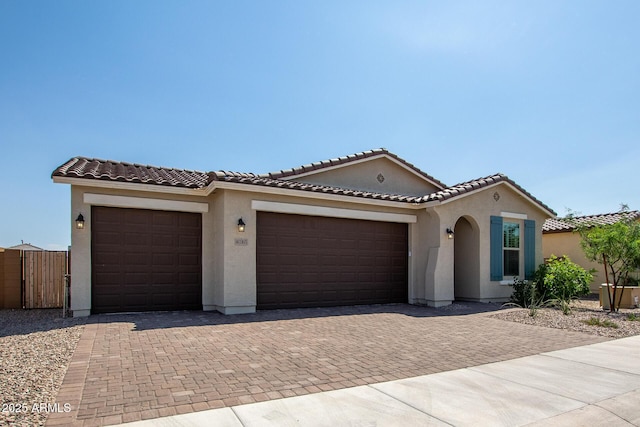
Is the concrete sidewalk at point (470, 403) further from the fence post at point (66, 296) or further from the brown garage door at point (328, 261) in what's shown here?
the fence post at point (66, 296)

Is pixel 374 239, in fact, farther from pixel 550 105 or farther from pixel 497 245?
pixel 550 105

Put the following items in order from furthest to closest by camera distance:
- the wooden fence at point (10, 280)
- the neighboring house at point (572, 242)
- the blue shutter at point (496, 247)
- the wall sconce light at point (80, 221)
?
1. the neighboring house at point (572, 242)
2. the blue shutter at point (496, 247)
3. the wooden fence at point (10, 280)
4. the wall sconce light at point (80, 221)

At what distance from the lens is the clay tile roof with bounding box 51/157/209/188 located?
9883mm

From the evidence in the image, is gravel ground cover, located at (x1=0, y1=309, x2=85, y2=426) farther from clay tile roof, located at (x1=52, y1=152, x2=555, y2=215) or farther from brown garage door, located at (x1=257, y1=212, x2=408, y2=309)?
brown garage door, located at (x1=257, y1=212, x2=408, y2=309)

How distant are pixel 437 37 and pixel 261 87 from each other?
231 inches

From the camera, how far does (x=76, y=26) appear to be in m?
10.1

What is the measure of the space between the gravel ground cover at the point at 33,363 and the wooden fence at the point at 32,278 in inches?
72.7

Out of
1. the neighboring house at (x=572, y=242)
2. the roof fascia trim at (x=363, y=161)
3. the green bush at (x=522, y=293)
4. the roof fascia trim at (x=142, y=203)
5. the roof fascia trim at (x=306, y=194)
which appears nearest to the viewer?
the roof fascia trim at (x=142, y=203)

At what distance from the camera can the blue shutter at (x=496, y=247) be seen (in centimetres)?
1417

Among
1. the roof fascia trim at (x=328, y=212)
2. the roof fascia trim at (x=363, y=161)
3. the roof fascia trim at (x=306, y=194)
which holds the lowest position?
the roof fascia trim at (x=328, y=212)

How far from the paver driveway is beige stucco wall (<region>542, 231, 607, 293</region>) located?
11276mm

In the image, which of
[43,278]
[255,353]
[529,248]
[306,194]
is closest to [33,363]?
[255,353]

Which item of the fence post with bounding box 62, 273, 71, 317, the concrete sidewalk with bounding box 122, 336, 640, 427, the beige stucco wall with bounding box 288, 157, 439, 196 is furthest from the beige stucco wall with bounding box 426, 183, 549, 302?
the fence post with bounding box 62, 273, 71, 317

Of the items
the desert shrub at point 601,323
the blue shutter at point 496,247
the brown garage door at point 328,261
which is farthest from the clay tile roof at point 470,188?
the desert shrub at point 601,323
